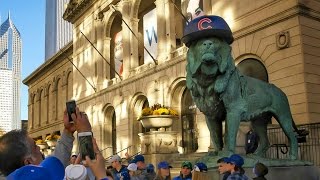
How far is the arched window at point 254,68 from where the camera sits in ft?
63.6

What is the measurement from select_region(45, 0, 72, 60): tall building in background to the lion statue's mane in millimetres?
178204

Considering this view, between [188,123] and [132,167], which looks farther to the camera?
[188,123]

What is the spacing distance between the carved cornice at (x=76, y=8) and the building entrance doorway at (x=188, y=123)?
16.2 metres

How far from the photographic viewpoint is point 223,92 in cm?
711

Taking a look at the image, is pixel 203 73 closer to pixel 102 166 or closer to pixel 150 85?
pixel 102 166

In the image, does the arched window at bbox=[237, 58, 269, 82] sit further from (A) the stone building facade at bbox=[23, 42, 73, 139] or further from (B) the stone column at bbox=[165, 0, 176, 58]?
(A) the stone building facade at bbox=[23, 42, 73, 139]

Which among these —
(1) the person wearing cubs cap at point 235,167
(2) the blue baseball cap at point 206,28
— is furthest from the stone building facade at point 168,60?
(1) the person wearing cubs cap at point 235,167

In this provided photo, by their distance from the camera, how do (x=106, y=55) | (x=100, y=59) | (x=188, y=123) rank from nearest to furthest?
(x=188, y=123) → (x=106, y=55) → (x=100, y=59)

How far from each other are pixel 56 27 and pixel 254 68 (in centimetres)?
17617

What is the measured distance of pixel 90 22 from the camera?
38125 millimetres

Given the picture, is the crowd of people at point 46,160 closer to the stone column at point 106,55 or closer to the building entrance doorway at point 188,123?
the building entrance doorway at point 188,123

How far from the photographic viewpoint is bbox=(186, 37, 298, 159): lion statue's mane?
7023 millimetres

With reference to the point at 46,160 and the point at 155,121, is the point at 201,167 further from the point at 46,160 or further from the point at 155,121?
the point at 155,121

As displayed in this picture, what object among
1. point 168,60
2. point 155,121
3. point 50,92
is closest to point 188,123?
point 168,60
